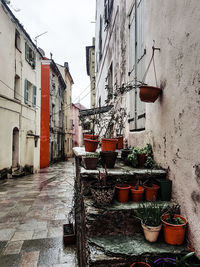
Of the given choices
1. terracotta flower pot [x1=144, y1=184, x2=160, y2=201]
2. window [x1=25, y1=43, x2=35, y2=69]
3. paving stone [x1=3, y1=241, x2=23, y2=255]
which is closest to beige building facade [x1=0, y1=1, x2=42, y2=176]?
window [x1=25, y1=43, x2=35, y2=69]

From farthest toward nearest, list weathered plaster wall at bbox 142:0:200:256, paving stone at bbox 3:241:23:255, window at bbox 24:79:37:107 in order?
window at bbox 24:79:37:107 < paving stone at bbox 3:241:23:255 < weathered plaster wall at bbox 142:0:200:256

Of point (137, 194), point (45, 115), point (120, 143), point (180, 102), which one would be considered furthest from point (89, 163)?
point (45, 115)

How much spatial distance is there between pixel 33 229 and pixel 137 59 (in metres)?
4.55

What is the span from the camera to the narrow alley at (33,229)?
124 inches

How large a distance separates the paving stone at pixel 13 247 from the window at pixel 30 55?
11.3 metres

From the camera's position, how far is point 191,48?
1.84 meters

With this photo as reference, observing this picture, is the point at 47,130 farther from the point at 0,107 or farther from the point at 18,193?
the point at 18,193

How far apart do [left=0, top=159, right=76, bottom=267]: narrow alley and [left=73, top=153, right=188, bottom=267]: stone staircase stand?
5.36 ft

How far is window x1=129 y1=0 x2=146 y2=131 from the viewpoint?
356cm

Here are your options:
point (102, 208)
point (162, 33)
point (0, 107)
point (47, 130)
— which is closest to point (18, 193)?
point (0, 107)

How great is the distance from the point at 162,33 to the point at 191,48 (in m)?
0.89

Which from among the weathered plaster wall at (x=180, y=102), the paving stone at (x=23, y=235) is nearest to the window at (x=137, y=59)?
the weathered plaster wall at (x=180, y=102)

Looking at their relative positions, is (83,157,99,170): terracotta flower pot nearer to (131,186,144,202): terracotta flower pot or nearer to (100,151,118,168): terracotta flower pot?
(100,151,118,168): terracotta flower pot

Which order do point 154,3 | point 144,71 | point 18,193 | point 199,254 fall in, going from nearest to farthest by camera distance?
point 199,254, point 154,3, point 144,71, point 18,193
